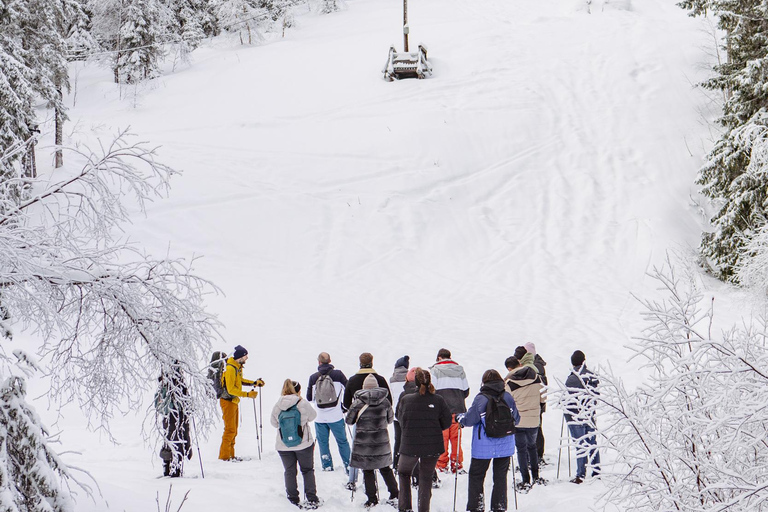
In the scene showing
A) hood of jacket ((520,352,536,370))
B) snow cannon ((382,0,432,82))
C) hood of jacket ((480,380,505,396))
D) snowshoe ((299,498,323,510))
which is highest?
snow cannon ((382,0,432,82))

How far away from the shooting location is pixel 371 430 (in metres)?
7.73

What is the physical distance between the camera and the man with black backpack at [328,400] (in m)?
9.03

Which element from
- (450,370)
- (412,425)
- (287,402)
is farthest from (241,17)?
(412,425)

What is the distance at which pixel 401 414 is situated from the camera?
24.4 feet

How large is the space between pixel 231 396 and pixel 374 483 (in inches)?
113

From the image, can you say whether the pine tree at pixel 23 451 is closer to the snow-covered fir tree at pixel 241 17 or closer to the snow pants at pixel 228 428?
the snow pants at pixel 228 428

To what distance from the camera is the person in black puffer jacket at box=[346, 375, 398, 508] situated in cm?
769

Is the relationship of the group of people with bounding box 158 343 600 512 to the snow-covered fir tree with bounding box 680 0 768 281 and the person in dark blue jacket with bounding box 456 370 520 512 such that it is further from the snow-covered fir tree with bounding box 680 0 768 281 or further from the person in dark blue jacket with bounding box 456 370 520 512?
the snow-covered fir tree with bounding box 680 0 768 281

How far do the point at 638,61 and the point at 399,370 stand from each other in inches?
991

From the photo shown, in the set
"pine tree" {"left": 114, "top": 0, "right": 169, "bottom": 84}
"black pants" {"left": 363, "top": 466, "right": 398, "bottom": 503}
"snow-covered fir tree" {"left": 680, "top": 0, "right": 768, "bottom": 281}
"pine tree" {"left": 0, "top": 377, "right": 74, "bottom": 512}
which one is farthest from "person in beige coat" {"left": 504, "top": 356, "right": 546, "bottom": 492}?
"pine tree" {"left": 114, "top": 0, "right": 169, "bottom": 84}

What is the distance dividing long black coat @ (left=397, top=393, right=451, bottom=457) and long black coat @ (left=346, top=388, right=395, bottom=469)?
1.49 ft

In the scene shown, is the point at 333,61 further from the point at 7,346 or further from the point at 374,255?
the point at 7,346

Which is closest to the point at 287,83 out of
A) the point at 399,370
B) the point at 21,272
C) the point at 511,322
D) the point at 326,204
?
the point at 326,204

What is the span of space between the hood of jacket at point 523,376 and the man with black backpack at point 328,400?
244 cm
